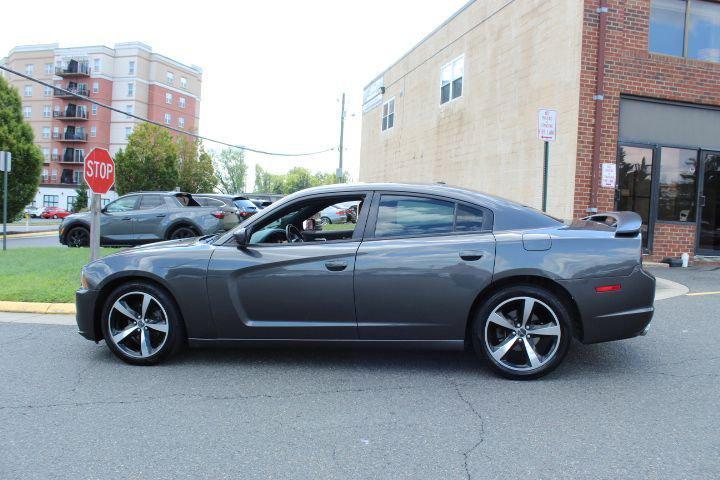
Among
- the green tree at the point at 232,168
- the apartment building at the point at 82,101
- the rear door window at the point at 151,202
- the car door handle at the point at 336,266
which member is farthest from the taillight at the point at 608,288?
the green tree at the point at 232,168

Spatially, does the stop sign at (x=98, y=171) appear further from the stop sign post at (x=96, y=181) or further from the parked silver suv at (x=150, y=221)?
the parked silver suv at (x=150, y=221)

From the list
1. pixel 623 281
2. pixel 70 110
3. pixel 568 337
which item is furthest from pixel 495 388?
pixel 70 110

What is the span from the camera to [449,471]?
9.64 feet

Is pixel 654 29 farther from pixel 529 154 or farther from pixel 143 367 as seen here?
pixel 143 367

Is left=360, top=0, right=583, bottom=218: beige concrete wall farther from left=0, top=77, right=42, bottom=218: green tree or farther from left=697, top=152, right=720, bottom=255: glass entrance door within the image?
left=0, top=77, right=42, bottom=218: green tree

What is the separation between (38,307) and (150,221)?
254 inches

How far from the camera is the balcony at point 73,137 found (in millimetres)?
68812

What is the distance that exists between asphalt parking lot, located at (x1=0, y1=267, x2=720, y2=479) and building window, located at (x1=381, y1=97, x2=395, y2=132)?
768 inches

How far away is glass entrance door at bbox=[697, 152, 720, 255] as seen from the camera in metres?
11.8

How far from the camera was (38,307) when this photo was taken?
6941 mm

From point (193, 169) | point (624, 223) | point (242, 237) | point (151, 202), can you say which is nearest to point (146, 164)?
point (193, 169)

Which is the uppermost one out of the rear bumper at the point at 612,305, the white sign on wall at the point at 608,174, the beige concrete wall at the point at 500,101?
the beige concrete wall at the point at 500,101

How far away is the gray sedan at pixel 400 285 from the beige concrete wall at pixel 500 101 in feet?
23.8

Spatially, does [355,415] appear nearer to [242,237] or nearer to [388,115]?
[242,237]
